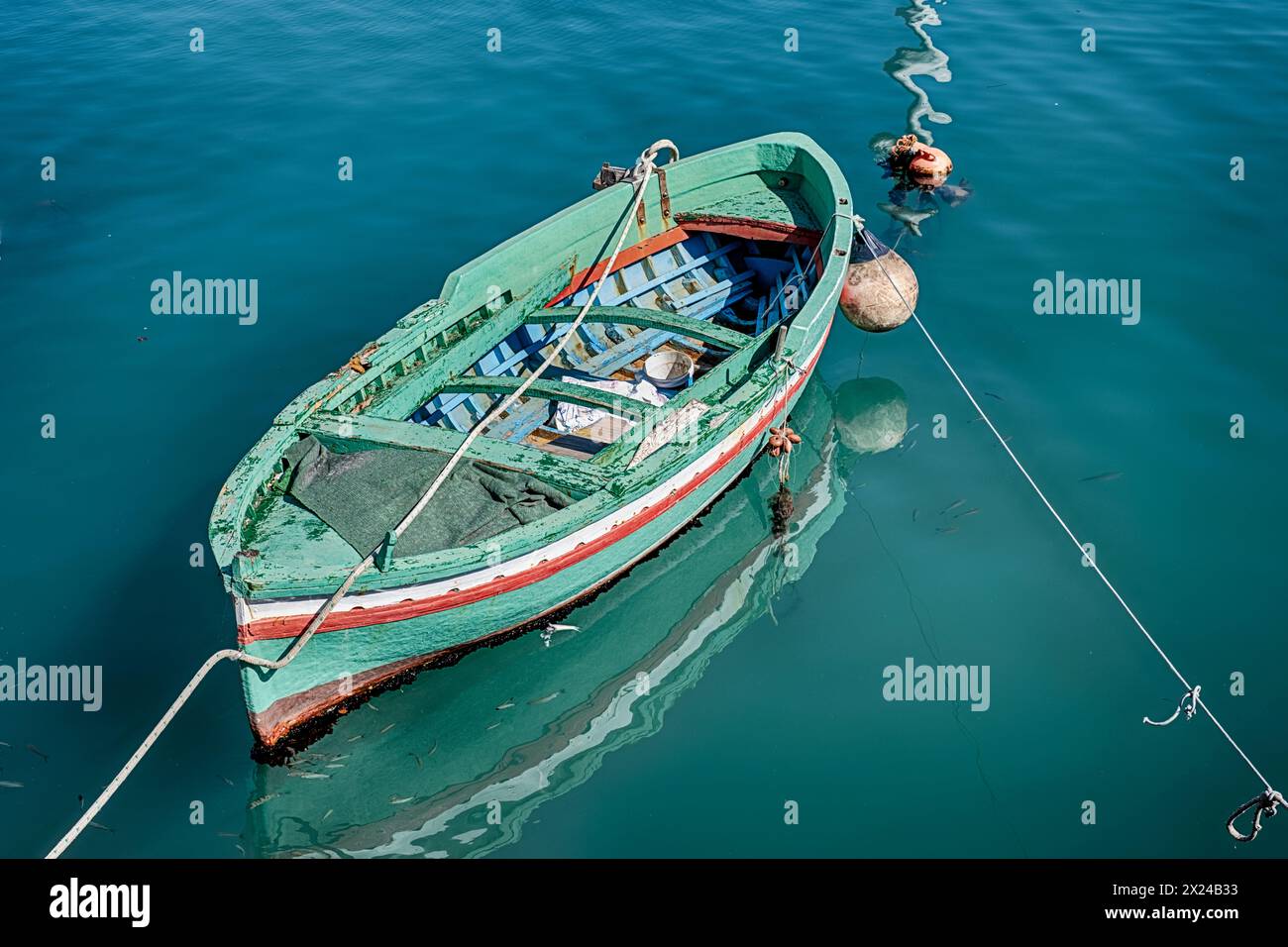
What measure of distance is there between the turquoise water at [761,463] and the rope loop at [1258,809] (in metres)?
0.12

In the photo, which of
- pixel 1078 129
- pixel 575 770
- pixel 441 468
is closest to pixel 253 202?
pixel 441 468

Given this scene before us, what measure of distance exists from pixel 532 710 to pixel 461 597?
144 centimetres

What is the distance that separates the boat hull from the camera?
341 inches

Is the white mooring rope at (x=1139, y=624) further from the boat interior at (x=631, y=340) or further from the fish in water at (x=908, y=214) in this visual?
the fish in water at (x=908, y=214)

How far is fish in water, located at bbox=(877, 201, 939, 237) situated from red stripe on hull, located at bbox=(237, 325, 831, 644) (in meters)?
7.23

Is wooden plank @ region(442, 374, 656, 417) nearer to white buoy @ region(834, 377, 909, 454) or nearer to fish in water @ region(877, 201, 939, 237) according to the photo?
white buoy @ region(834, 377, 909, 454)

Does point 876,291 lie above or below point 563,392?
above

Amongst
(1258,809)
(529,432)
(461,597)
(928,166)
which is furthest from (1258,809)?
(928,166)

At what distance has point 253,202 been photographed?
56.1 feet

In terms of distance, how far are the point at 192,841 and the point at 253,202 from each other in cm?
1151

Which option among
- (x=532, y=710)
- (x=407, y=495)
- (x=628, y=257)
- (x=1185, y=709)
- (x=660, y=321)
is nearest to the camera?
(x=407, y=495)

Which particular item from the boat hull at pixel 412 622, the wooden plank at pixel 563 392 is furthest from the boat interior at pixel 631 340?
the boat hull at pixel 412 622

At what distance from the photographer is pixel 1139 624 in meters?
10.4

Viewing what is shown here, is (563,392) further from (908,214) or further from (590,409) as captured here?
(908,214)
